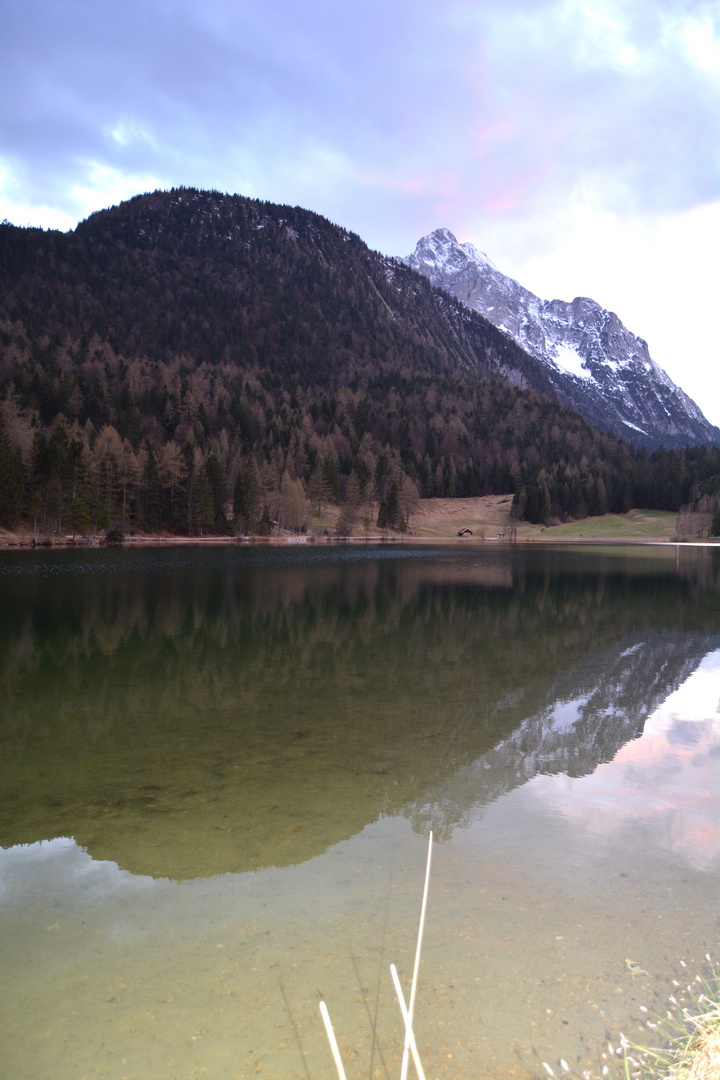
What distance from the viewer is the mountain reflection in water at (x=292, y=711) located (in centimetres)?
832

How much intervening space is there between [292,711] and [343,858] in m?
6.39

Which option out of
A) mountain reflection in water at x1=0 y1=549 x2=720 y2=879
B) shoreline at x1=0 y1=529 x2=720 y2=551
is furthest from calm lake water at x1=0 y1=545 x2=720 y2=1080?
shoreline at x1=0 y1=529 x2=720 y2=551

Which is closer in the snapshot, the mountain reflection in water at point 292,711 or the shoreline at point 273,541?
the mountain reflection in water at point 292,711

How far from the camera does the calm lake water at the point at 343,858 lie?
468 cm

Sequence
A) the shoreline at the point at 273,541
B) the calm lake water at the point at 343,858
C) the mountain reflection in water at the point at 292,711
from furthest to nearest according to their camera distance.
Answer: the shoreline at the point at 273,541 → the mountain reflection in water at the point at 292,711 → the calm lake water at the point at 343,858

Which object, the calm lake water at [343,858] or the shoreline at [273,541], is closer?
the calm lake water at [343,858]

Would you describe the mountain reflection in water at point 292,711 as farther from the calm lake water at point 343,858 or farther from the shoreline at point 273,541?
the shoreline at point 273,541

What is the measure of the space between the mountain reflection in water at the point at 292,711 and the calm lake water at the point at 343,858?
0.24 feet

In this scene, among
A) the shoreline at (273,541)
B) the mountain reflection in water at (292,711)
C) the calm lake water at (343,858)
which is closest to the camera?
the calm lake water at (343,858)

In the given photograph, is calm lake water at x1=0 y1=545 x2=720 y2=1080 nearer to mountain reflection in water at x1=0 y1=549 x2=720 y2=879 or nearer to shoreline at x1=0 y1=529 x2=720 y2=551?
mountain reflection in water at x1=0 y1=549 x2=720 y2=879

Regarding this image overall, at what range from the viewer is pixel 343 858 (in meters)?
7.23

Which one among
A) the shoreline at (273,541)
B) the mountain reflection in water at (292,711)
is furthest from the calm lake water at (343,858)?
the shoreline at (273,541)

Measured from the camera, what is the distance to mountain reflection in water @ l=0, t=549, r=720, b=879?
832 centimetres

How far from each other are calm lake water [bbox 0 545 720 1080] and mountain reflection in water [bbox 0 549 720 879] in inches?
2.9
